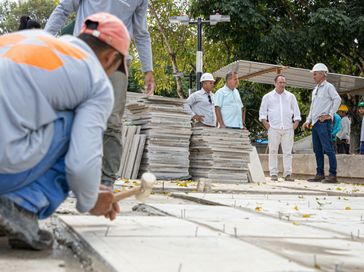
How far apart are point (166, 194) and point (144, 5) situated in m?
2.36

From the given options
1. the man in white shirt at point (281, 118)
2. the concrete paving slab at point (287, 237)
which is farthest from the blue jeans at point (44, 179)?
the man in white shirt at point (281, 118)

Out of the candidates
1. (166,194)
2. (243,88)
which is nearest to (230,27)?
(243,88)

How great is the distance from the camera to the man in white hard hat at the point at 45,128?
252 centimetres

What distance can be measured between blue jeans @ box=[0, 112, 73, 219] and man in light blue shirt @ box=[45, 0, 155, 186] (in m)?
1.65

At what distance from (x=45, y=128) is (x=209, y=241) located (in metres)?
1.04

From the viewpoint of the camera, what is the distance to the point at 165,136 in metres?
10.0

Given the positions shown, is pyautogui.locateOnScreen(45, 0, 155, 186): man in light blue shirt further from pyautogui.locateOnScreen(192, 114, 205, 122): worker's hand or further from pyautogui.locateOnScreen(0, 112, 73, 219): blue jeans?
pyautogui.locateOnScreen(192, 114, 205, 122): worker's hand

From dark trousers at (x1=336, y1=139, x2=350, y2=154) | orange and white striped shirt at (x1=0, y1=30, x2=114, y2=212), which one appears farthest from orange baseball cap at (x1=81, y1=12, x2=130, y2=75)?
dark trousers at (x1=336, y1=139, x2=350, y2=154)

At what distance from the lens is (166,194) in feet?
22.3

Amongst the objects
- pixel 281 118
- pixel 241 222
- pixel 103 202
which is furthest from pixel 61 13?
pixel 281 118

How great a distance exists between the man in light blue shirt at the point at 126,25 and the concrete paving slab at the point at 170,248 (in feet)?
2.73

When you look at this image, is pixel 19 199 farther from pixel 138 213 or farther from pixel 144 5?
pixel 144 5

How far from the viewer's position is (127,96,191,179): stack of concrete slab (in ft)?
32.4

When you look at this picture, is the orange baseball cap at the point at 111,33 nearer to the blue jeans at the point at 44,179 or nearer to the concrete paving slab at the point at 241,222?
the blue jeans at the point at 44,179
